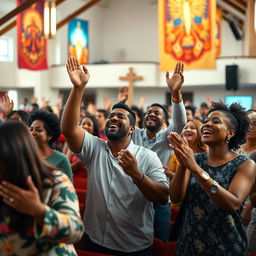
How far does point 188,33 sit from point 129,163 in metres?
8.34

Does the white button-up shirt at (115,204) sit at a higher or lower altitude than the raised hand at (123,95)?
lower

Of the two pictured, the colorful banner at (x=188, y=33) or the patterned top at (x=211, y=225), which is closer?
the patterned top at (x=211, y=225)

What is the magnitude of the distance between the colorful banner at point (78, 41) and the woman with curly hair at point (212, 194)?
694 inches

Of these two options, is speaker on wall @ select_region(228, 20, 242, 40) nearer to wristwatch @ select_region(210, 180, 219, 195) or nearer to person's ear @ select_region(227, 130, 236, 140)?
person's ear @ select_region(227, 130, 236, 140)

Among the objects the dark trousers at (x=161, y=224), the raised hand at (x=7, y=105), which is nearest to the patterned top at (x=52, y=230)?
the dark trousers at (x=161, y=224)

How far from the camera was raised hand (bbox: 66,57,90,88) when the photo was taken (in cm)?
291

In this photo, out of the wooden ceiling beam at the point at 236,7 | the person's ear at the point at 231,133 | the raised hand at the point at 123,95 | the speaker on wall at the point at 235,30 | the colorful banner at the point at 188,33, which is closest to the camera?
the person's ear at the point at 231,133

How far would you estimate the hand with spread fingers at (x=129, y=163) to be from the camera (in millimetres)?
2713

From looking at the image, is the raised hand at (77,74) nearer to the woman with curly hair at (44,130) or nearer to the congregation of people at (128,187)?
the congregation of people at (128,187)

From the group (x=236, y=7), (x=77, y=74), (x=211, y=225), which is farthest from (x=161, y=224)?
(x=236, y=7)

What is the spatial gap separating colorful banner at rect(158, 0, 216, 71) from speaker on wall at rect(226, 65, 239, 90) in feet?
22.6

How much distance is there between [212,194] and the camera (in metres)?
2.47

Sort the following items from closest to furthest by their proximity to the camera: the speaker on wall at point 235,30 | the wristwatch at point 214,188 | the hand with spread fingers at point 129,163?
1. the wristwatch at point 214,188
2. the hand with spread fingers at point 129,163
3. the speaker on wall at point 235,30

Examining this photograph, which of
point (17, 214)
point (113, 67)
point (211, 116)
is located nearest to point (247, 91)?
point (113, 67)
